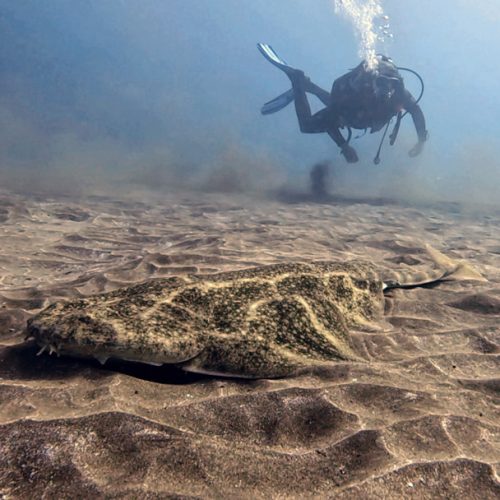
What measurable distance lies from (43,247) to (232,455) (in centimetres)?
775

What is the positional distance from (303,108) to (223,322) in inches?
748

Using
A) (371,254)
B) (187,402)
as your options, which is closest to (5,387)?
(187,402)

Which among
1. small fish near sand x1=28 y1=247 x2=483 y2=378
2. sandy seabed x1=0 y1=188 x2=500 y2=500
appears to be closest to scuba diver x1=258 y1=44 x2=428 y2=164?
sandy seabed x1=0 y1=188 x2=500 y2=500

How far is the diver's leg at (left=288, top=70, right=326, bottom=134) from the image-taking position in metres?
19.8

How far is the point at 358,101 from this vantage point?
17.9m

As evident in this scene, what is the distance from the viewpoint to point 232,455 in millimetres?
2502

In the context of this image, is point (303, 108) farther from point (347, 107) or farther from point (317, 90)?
point (347, 107)

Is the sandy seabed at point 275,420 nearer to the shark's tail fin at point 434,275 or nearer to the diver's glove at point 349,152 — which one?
the shark's tail fin at point 434,275

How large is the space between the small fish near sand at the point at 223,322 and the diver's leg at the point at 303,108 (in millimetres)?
16539

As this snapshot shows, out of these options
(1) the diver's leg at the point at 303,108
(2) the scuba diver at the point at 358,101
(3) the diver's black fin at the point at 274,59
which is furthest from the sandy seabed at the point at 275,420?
(3) the diver's black fin at the point at 274,59

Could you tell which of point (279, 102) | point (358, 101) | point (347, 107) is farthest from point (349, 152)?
point (279, 102)

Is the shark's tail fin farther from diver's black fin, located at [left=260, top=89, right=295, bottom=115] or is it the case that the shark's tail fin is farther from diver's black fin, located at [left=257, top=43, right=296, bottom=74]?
diver's black fin, located at [left=260, top=89, right=295, bottom=115]

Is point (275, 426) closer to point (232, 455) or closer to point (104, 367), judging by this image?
point (232, 455)

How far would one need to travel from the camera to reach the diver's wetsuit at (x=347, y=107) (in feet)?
58.3
